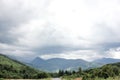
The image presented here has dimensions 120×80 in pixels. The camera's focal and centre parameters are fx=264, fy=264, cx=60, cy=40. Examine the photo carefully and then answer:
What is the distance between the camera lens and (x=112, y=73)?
163750 millimetres

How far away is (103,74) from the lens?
165 meters

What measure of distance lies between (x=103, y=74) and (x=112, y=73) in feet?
18.3
